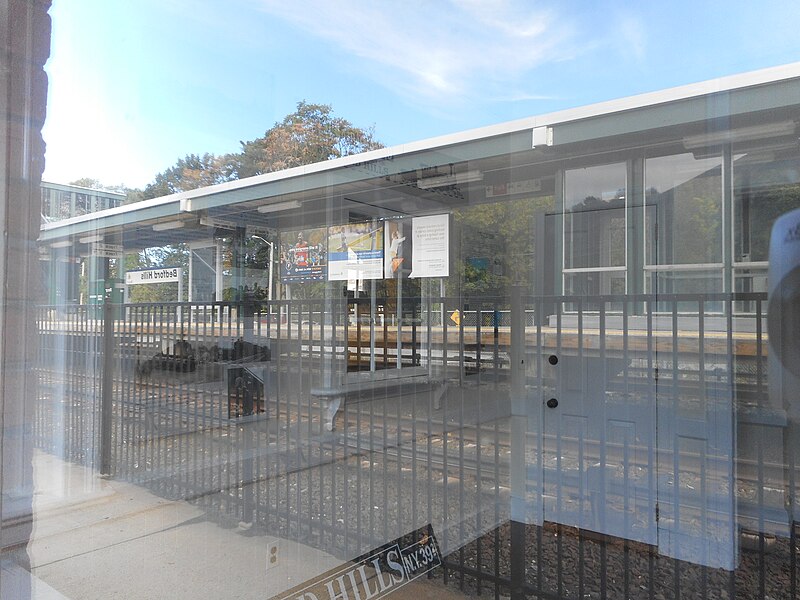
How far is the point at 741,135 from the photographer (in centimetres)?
218

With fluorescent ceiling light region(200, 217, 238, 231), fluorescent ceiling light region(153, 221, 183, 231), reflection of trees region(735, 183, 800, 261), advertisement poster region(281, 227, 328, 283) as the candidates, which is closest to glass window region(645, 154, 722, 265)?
reflection of trees region(735, 183, 800, 261)

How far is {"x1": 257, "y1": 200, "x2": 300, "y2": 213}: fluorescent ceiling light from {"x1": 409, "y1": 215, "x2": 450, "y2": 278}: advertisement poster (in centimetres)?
101

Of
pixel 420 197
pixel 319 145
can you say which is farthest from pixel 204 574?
pixel 420 197

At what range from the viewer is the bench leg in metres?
2.76

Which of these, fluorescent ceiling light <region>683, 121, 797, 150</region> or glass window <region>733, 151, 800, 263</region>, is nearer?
fluorescent ceiling light <region>683, 121, 797, 150</region>

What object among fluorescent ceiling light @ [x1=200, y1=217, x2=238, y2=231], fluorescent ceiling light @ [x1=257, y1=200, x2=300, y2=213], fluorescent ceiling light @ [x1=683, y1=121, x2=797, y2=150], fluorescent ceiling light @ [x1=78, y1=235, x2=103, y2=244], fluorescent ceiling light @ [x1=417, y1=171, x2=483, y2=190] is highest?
fluorescent ceiling light @ [x1=417, y1=171, x2=483, y2=190]

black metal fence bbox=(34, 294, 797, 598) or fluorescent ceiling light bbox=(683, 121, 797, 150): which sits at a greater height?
fluorescent ceiling light bbox=(683, 121, 797, 150)

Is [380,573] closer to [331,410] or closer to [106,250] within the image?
[331,410]

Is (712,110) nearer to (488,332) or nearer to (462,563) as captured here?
(488,332)

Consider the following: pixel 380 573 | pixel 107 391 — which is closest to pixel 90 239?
pixel 107 391

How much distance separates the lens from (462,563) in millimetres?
2363

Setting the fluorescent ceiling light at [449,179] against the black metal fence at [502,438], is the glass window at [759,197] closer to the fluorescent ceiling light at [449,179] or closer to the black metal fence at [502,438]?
the black metal fence at [502,438]

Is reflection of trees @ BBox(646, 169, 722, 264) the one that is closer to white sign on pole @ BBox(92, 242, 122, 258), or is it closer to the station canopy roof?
the station canopy roof

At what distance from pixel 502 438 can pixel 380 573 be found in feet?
2.84
